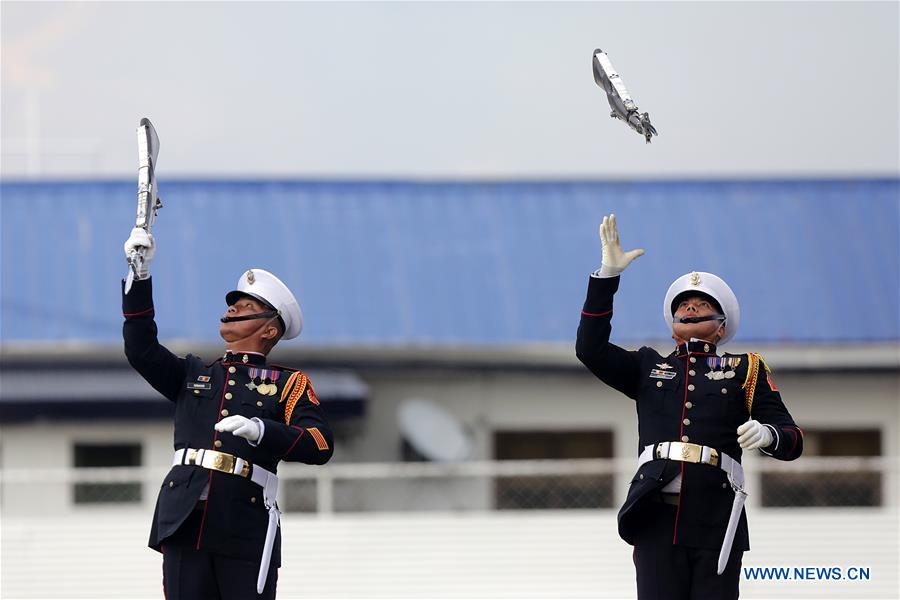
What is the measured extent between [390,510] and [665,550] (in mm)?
8834

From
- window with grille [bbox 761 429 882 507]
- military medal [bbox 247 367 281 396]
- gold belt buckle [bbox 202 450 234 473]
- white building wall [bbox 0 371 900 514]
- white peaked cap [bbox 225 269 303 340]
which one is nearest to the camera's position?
gold belt buckle [bbox 202 450 234 473]

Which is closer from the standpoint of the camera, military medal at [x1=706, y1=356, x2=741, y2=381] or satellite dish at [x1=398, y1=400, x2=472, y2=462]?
military medal at [x1=706, y1=356, x2=741, y2=381]

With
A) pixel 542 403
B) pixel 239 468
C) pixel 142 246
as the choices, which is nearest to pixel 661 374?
pixel 239 468

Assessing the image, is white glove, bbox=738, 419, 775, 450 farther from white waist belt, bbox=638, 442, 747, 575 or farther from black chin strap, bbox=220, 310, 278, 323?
black chin strap, bbox=220, 310, 278, 323

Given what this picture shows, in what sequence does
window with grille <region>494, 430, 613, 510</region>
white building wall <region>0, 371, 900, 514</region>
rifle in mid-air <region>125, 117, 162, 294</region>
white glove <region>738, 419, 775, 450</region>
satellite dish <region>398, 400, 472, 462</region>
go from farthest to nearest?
white building wall <region>0, 371, 900, 514</region>
satellite dish <region>398, 400, 472, 462</region>
window with grille <region>494, 430, 613, 510</region>
rifle in mid-air <region>125, 117, 162, 294</region>
white glove <region>738, 419, 775, 450</region>

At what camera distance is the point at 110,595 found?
12.0 meters

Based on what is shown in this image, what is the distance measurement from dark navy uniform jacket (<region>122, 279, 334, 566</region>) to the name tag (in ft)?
4.33

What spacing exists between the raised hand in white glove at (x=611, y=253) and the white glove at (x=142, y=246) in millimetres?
1723

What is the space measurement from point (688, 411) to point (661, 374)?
190 mm

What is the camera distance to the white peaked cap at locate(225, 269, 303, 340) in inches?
236

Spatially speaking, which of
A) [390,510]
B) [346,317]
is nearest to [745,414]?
[390,510]

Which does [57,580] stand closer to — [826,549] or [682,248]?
[826,549]

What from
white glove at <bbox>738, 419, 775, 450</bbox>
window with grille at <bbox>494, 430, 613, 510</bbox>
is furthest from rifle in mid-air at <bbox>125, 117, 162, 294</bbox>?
window with grille at <bbox>494, 430, 613, 510</bbox>

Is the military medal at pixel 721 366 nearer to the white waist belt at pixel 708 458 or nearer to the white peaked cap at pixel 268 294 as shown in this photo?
the white waist belt at pixel 708 458
